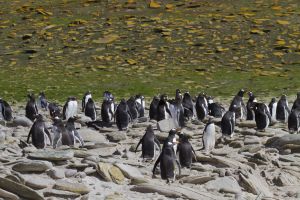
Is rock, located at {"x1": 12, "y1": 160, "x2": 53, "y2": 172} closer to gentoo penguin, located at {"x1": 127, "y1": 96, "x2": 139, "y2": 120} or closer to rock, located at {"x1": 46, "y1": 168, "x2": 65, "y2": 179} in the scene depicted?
rock, located at {"x1": 46, "y1": 168, "x2": 65, "y2": 179}

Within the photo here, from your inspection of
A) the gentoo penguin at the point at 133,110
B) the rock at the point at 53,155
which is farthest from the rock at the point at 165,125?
the rock at the point at 53,155

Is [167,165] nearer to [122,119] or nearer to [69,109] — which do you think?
[122,119]

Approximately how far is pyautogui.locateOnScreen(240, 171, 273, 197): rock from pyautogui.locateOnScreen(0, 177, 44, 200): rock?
393 cm

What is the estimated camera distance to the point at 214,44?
4397 cm

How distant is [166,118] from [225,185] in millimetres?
7763

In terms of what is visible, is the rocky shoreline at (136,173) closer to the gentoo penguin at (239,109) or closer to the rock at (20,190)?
the rock at (20,190)

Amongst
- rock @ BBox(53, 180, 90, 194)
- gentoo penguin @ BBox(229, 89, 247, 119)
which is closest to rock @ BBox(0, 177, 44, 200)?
rock @ BBox(53, 180, 90, 194)

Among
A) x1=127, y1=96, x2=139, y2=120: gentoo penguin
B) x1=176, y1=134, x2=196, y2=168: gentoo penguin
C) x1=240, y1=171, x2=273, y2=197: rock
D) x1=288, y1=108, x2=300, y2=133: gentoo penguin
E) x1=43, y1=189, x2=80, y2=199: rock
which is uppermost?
x1=43, y1=189, x2=80, y2=199: rock

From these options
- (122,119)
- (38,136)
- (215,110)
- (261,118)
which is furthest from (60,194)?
(215,110)

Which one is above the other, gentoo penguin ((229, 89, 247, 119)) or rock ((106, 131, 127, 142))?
rock ((106, 131, 127, 142))

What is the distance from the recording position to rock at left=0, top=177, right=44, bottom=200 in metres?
11.0

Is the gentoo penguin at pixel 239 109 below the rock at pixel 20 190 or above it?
below

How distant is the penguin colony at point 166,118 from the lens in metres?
13.8

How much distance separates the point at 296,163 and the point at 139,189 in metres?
4.10
